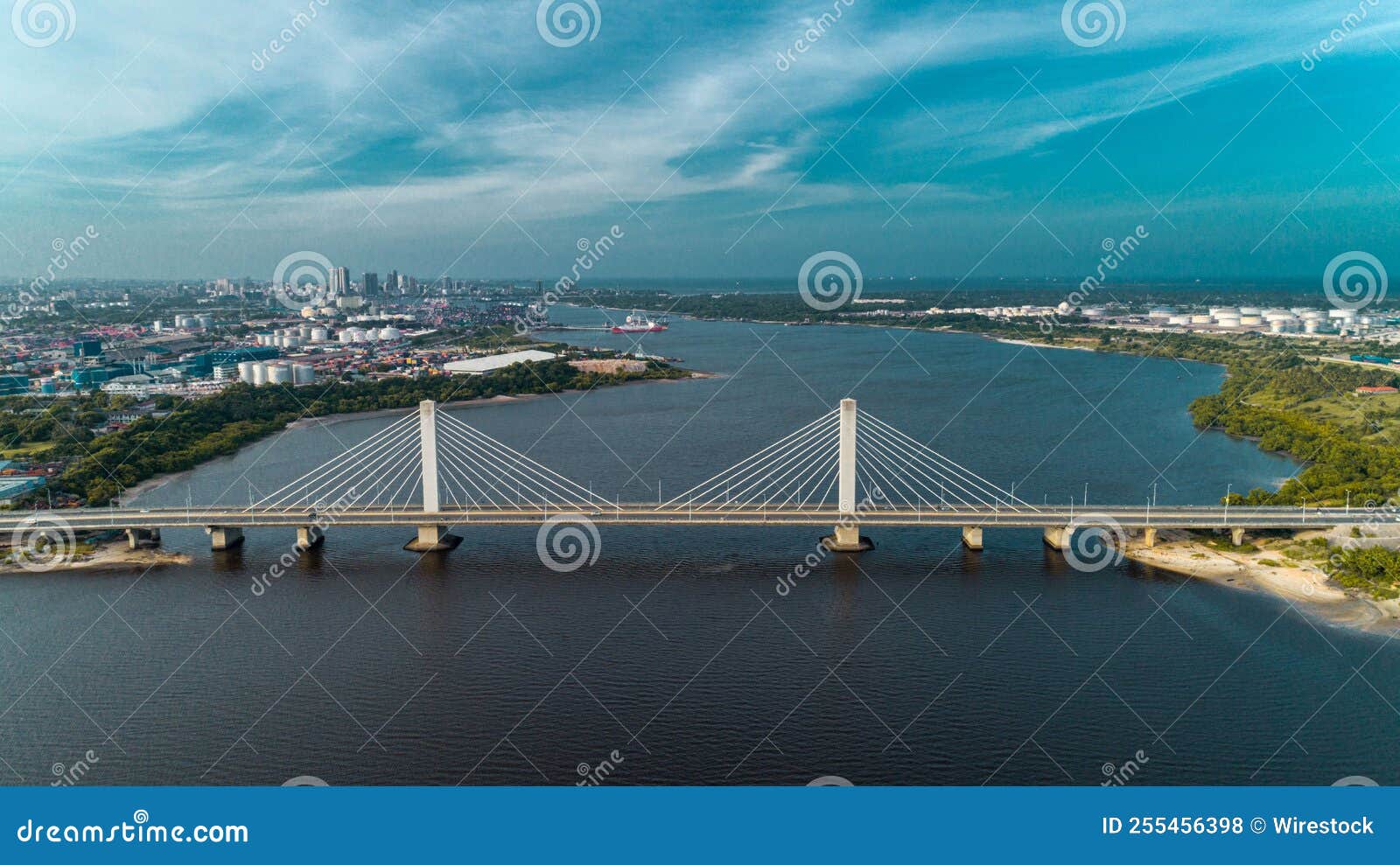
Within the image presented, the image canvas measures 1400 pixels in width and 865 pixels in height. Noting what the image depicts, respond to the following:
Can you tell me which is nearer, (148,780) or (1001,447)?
(148,780)

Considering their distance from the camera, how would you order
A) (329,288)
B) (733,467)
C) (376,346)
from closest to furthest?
(733,467), (376,346), (329,288)

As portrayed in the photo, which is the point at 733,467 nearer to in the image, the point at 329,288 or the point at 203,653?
the point at 203,653

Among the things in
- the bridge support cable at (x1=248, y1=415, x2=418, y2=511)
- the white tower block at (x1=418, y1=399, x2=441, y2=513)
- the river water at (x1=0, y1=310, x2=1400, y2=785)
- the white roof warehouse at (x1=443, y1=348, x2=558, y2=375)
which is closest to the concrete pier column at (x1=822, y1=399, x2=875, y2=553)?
the river water at (x1=0, y1=310, x2=1400, y2=785)

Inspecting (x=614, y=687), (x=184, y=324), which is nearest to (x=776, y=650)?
(x=614, y=687)

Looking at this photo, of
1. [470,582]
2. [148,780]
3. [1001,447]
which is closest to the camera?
[148,780]

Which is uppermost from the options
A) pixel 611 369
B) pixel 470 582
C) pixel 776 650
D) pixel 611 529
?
pixel 611 369

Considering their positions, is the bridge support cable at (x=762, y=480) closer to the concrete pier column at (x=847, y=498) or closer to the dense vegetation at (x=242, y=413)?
the concrete pier column at (x=847, y=498)
